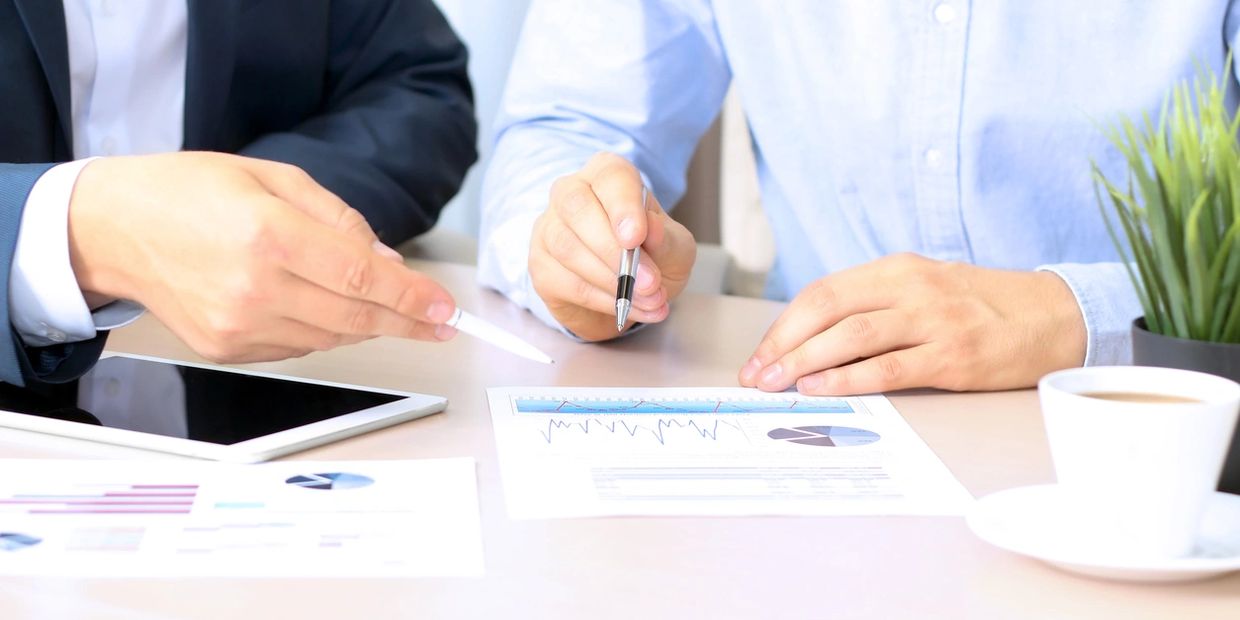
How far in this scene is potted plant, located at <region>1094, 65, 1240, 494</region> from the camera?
1.86ft

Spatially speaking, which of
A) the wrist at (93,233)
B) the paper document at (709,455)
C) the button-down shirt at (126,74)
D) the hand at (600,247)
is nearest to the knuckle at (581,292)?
the hand at (600,247)

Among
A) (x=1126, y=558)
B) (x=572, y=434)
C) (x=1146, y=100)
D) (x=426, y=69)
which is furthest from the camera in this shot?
(x=426, y=69)

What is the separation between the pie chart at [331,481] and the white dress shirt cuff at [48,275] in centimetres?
24

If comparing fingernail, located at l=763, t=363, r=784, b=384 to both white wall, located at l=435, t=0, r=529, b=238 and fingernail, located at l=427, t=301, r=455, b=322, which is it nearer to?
fingernail, located at l=427, t=301, r=455, b=322

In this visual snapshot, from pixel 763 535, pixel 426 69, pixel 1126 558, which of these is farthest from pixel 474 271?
pixel 1126 558

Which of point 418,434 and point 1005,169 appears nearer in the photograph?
point 418,434

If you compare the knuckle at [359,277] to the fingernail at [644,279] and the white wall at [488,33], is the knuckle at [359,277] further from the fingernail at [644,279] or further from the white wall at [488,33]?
the white wall at [488,33]

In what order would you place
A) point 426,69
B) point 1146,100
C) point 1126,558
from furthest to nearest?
point 426,69
point 1146,100
point 1126,558

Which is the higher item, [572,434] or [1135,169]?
[1135,169]

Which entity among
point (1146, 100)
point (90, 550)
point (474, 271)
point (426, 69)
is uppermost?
point (1146, 100)

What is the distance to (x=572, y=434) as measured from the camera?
2.31 ft

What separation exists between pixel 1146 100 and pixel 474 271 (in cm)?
67

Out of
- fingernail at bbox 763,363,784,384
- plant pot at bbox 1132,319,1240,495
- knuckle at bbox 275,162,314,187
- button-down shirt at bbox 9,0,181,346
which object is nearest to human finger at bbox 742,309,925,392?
fingernail at bbox 763,363,784,384

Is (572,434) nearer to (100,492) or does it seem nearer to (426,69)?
(100,492)
